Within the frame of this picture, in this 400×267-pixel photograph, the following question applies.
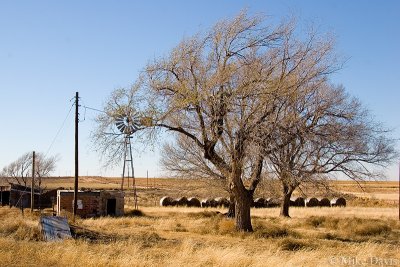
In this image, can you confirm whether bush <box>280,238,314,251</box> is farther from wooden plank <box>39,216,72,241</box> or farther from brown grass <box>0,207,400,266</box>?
wooden plank <box>39,216,72,241</box>

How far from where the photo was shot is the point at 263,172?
19797mm

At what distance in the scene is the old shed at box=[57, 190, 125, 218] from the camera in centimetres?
3269

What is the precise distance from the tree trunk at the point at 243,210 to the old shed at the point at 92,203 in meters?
14.9

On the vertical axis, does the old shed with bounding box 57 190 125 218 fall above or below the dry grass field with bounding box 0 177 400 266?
above

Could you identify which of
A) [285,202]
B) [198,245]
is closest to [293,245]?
[198,245]

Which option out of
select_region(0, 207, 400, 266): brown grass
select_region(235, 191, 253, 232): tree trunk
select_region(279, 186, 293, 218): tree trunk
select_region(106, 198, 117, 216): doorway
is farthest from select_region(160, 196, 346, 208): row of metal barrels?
select_region(235, 191, 253, 232): tree trunk

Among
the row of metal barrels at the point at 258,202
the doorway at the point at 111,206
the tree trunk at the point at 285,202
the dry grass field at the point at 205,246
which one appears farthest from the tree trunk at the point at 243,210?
the row of metal barrels at the point at 258,202

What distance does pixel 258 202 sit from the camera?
47594 mm

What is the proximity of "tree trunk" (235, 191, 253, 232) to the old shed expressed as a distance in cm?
1489

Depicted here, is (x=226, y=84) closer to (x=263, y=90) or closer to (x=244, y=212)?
(x=263, y=90)

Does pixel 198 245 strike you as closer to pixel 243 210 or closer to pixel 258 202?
pixel 243 210

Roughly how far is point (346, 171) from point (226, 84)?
11.3 m

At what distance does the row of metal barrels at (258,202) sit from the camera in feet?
153

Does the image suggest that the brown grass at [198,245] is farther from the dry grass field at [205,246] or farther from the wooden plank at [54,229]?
the wooden plank at [54,229]
